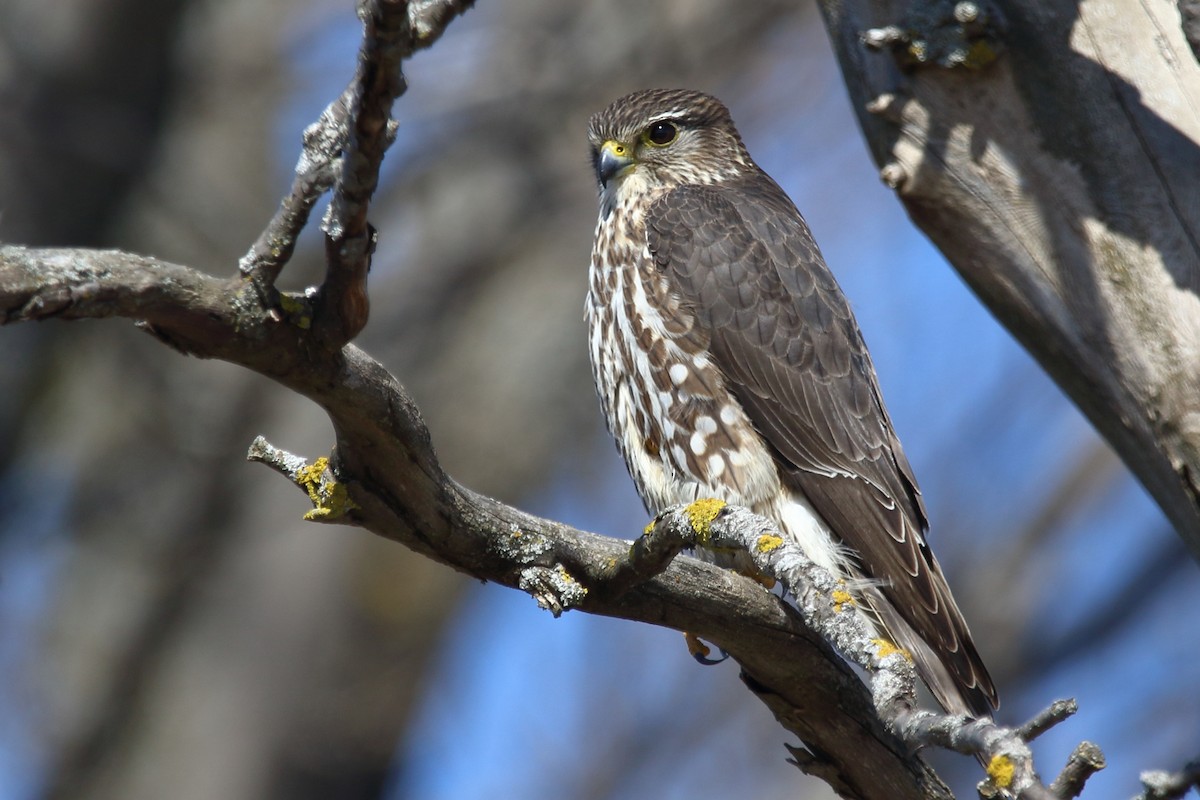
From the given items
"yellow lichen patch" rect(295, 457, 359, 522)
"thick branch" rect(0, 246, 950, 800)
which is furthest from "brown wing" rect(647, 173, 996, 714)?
"yellow lichen patch" rect(295, 457, 359, 522)

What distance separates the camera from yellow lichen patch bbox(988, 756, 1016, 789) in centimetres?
177

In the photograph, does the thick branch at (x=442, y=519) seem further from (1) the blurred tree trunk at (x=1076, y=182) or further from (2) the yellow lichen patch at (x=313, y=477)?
(1) the blurred tree trunk at (x=1076, y=182)

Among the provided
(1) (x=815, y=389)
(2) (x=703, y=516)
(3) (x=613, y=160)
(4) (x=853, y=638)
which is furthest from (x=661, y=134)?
(4) (x=853, y=638)

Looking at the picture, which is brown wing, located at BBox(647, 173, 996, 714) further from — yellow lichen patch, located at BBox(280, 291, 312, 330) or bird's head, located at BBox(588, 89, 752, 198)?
yellow lichen patch, located at BBox(280, 291, 312, 330)

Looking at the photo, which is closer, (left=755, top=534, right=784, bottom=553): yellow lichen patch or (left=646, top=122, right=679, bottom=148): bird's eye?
(left=755, top=534, right=784, bottom=553): yellow lichen patch

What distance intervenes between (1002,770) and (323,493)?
150 cm

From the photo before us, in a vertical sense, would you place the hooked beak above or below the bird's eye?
below

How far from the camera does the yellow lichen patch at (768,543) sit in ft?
9.14

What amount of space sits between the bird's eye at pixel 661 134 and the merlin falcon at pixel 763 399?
47cm

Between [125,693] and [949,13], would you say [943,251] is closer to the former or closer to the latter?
[949,13]

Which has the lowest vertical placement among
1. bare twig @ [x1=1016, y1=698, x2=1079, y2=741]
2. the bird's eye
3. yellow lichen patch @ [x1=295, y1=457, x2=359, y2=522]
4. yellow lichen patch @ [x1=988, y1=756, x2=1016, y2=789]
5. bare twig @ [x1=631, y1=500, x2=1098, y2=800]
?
yellow lichen patch @ [x1=988, y1=756, x2=1016, y2=789]

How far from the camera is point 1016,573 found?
9.50 meters

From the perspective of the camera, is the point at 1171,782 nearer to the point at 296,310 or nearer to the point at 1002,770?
the point at 1002,770

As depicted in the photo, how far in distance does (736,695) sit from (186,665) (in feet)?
13.2
